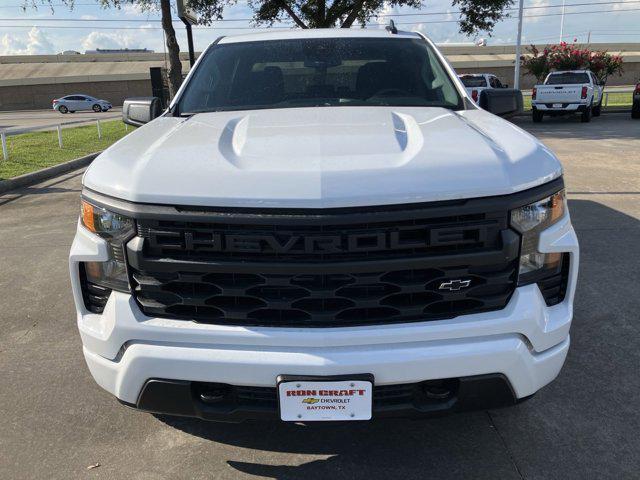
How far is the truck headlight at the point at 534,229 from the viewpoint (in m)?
2.03

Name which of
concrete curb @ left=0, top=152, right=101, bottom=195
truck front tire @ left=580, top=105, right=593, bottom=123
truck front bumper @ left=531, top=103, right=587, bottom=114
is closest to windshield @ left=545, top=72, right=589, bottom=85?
truck front tire @ left=580, top=105, right=593, bottom=123

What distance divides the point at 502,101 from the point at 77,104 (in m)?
42.8

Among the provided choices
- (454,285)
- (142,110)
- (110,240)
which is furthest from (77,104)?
(454,285)

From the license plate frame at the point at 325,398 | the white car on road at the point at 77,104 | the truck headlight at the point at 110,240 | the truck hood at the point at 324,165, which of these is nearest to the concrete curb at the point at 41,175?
the truck hood at the point at 324,165

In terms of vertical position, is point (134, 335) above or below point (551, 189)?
below

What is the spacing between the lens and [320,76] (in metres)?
3.50

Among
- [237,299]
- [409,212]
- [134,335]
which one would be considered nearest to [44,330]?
[134,335]

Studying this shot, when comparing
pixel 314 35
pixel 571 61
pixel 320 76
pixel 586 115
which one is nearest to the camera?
pixel 320 76

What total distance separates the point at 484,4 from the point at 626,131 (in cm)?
950

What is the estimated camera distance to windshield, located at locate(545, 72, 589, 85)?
18750 mm

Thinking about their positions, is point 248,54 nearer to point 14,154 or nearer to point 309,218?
point 309,218

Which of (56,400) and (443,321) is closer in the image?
(443,321)

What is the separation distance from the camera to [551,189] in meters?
2.10

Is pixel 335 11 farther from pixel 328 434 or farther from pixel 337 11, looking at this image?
pixel 328 434
